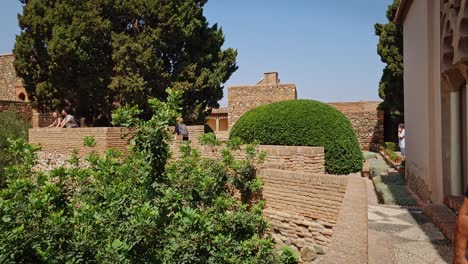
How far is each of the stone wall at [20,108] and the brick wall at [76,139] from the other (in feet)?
23.9

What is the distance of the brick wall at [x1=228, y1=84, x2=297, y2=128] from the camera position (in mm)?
22797

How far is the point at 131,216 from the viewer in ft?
16.8

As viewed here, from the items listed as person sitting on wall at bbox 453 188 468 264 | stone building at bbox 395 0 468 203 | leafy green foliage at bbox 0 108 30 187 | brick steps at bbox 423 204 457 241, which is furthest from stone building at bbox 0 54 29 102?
person sitting on wall at bbox 453 188 468 264

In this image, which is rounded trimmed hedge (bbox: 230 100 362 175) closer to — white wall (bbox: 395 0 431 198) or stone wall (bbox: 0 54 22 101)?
white wall (bbox: 395 0 431 198)

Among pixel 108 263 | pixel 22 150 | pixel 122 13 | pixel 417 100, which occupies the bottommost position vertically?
pixel 108 263

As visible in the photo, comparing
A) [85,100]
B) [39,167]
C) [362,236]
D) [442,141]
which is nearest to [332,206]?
[442,141]

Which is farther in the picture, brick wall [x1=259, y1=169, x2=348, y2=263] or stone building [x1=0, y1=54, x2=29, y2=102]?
stone building [x1=0, y1=54, x2=29, y2=102]

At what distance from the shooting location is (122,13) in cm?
1636

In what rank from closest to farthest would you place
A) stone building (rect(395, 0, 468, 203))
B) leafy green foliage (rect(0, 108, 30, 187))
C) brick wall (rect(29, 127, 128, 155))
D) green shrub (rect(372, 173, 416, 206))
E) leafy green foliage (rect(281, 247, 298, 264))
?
leafy green foliage (rect(281, 247, 298, 264))
stone building (rect(395, 0, 468, 203))
green shrub (rect(372, 173, 416, 206))
brick wall (rect(29, 127, 128, 155))
leafy green foliage (rect(0, 108, 30, 187))

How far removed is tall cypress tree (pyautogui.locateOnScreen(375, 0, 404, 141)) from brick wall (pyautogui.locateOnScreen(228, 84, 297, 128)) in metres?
5.12

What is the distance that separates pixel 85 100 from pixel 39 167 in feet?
16.0

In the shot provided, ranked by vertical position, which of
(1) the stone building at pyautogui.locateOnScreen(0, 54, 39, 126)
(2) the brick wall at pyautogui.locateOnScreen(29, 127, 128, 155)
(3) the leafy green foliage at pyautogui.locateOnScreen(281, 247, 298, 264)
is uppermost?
(1) the stone building at pyautogui.locateOnScreen(0, 54, 39, 126)

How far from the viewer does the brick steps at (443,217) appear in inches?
190

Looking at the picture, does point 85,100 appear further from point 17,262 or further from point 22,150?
point 17,262
